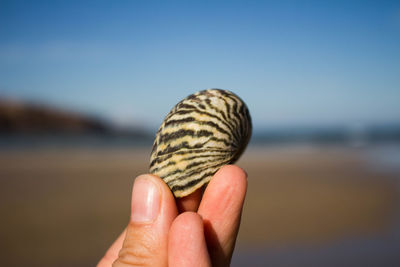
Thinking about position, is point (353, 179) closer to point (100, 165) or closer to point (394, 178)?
point (394, 178)

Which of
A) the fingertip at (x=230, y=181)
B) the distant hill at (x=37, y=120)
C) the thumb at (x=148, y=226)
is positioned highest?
the fingertip at (x=230, y=181)

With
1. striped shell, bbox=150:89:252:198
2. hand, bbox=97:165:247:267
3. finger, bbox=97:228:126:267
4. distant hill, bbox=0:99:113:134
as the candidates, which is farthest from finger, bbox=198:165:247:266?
distant hill, bbox=0:99:113:134

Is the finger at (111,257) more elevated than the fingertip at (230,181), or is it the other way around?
the fingertip at (230,181)

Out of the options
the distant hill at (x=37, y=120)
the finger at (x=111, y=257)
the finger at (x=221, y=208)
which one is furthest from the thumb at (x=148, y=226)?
the distant hill at (x=37, y=120)

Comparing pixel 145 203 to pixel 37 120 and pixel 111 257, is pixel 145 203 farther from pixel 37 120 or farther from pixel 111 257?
pixel 37 120

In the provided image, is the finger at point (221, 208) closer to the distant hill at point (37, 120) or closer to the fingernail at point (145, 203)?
the fingernail at point (145, 203)

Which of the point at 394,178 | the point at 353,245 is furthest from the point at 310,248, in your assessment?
the point at 394,178

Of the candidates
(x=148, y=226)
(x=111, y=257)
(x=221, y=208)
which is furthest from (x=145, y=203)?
(x=111, y=257)
